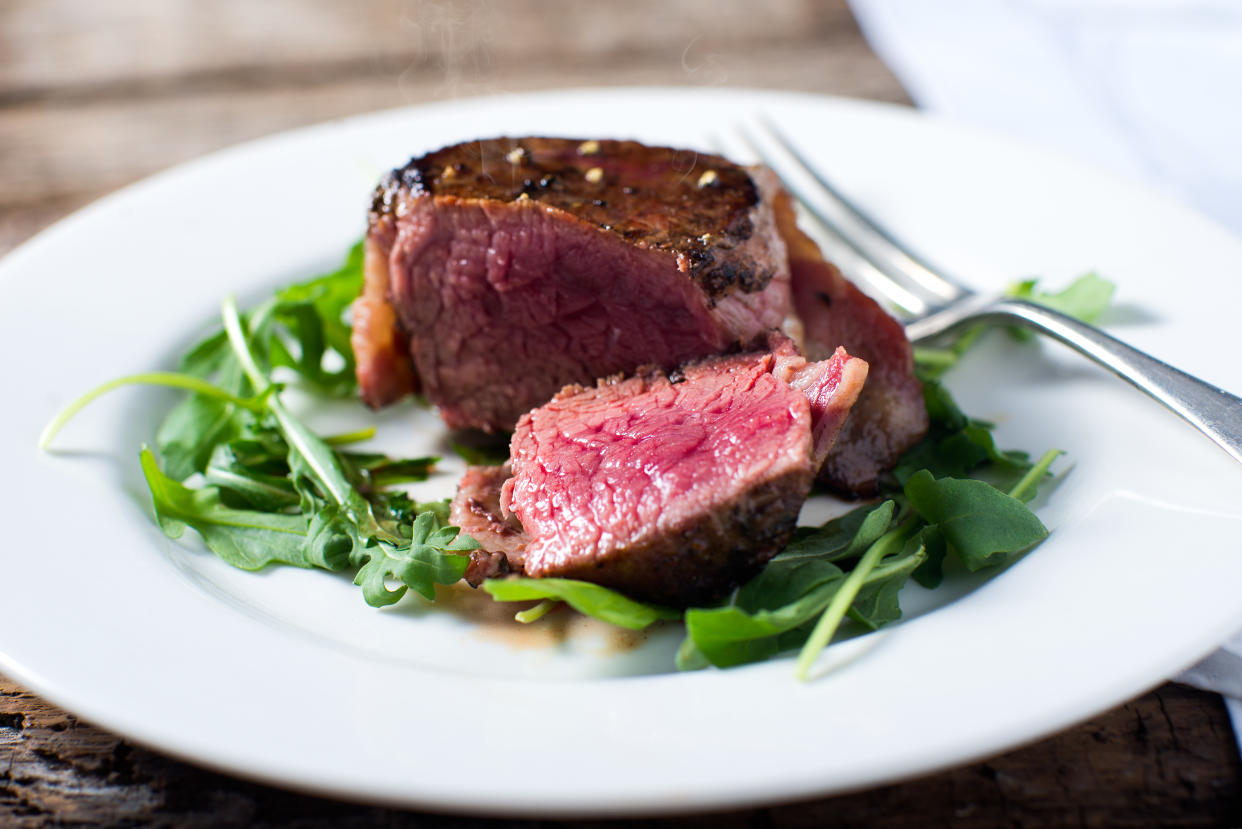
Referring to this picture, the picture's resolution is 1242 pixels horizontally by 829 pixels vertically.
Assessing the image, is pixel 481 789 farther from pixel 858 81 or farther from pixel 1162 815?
pixel 858 81

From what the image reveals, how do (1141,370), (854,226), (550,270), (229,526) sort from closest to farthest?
(1141,370)
(229,526)
(550,270)
(854,226)

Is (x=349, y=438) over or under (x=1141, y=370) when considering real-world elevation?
under

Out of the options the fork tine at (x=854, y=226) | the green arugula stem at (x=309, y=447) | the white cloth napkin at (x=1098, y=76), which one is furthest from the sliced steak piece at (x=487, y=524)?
the white cloth napkin at (x=1098, y=76)

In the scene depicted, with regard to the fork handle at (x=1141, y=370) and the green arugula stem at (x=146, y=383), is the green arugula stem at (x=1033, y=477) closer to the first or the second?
the fork handle at (x=1141, y=370)

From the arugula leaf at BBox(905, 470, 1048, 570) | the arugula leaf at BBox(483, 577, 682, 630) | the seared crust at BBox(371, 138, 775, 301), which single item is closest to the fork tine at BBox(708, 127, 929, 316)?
the seared crust at BBox(371, 138, 775, 301)

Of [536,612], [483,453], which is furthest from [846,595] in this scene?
[483,453]

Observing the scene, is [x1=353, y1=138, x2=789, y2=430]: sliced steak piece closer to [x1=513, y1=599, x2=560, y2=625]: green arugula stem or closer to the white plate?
the white plate

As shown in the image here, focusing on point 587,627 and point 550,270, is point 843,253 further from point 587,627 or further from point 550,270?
point 587,627
